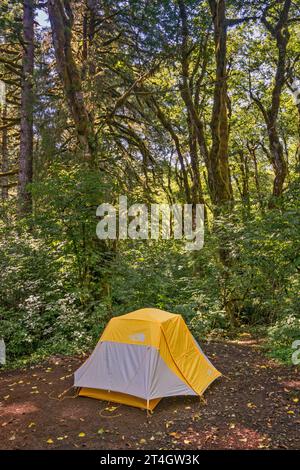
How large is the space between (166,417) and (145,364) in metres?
0.72

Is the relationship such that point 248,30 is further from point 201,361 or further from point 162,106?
point 201,361

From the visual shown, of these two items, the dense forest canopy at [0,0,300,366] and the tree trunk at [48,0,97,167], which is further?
the tree trunk at [48,0,97,167]

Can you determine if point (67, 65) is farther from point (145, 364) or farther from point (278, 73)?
point (145, 364)

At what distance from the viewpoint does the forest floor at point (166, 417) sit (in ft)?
14.4

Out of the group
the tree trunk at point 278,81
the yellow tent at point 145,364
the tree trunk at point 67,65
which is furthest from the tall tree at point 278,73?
the yellow tent at point 145,364

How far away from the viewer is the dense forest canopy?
8.52 m

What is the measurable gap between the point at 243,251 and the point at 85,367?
4601 mm

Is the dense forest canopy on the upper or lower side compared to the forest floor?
upper

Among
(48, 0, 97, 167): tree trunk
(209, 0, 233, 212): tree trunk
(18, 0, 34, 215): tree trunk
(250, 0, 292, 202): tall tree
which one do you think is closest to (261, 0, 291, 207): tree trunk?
(250, 0, 292, 202): tall tree

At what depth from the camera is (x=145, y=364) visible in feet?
17.6

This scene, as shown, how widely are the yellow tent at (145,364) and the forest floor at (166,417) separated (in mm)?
177

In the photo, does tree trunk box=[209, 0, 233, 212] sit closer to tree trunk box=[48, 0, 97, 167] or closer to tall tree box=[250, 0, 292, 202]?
tall tree box=[250, 0, 292, 202]

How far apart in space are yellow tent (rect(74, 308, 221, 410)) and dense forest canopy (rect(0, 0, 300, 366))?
219cm
